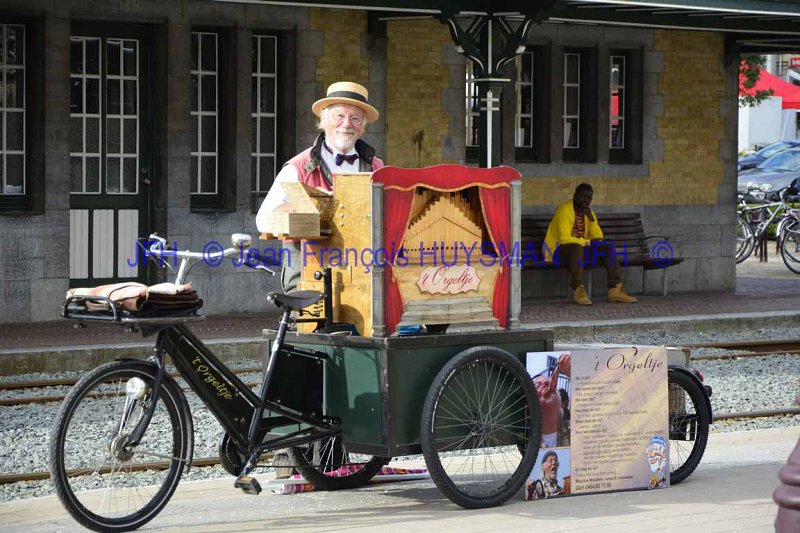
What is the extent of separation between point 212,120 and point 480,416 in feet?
32.8

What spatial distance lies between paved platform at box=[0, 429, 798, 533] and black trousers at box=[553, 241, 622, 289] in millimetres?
10094

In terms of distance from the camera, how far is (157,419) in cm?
657

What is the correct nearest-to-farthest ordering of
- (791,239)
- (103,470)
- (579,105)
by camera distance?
1. (103,470)
2. (579,105)
3. (791,239)

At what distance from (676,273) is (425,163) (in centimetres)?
414

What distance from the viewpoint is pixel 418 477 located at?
306 inches

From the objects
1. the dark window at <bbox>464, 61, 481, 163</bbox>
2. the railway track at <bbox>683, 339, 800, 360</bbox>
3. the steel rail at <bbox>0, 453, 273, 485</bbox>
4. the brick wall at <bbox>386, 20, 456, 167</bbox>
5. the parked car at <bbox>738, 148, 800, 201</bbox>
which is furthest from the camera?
the parked car at <bbox>738, 148, 800, 201</bbox>

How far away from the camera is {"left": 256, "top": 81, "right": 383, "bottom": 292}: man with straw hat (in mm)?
7395

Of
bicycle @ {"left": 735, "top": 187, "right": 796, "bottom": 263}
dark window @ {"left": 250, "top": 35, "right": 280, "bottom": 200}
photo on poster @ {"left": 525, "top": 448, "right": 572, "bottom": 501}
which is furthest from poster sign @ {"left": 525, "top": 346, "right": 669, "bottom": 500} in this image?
bicycle @ {"left": 735, "top": 187, "right": 796, "bottom": 263}

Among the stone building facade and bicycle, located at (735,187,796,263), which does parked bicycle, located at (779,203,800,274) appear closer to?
bicycle, located at (735,187,796,263)

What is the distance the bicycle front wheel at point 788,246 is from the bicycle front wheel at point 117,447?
59.4 ft

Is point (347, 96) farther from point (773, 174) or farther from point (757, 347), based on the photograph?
point (773, 174)

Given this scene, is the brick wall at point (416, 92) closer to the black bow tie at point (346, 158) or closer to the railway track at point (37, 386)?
the railway track at point (37, 386)

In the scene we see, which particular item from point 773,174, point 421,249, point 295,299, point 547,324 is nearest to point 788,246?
point 547,324

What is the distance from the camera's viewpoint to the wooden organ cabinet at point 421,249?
6852mm
